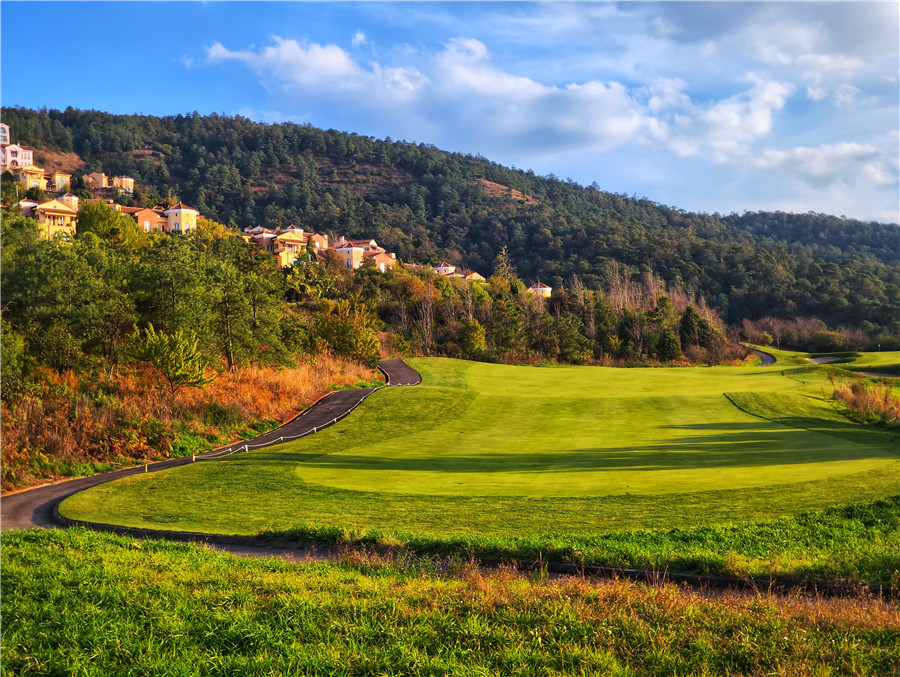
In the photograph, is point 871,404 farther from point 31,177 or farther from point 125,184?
point 125,184

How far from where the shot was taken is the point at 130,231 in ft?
191

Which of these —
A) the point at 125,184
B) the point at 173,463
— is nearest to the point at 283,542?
the point at 173,463

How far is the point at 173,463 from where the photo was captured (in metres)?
20.6

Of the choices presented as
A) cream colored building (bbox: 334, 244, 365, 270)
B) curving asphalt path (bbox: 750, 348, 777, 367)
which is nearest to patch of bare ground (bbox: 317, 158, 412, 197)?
cream colored building (bbox: 334, 244, 365, 270)

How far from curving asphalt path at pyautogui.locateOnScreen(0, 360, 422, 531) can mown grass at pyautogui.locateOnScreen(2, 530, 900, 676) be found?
826cm

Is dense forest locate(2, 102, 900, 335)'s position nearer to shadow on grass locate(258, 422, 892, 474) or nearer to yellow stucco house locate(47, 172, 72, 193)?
yellow stucco house locate(47, 172, 72, 193)

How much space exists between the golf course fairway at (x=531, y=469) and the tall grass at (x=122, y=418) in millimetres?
3393

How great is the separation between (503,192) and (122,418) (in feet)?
422

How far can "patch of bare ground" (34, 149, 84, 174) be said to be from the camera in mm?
120194

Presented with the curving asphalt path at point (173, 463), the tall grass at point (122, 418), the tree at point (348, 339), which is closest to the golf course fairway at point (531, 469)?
the curving asphalt path at point (173, 463)

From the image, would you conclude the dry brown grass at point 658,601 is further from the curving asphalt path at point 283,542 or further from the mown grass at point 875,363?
A: the mown grass at point 875,363

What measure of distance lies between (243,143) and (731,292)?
11167 centimetres

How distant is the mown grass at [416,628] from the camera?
4949mm

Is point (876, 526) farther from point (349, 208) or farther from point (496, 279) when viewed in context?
point (349, 208)
